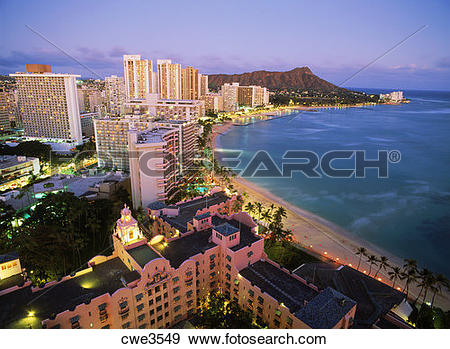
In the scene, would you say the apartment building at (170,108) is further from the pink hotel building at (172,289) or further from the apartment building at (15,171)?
the pink hotel building at (172,289)

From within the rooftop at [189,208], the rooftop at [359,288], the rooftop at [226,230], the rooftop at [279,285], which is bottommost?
the rooftop at [359,288]

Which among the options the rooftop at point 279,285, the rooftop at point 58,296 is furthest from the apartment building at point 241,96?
the rooftop at point 58,296

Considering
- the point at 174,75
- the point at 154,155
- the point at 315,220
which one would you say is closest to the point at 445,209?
the point at 315,220

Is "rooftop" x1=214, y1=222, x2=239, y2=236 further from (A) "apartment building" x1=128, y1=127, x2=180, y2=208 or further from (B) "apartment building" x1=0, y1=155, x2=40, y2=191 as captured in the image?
(B) "apartment building" x1=0, y1=155, x2=40, y2=191

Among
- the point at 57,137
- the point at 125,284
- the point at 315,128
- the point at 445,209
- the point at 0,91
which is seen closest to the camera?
the point at 125,284

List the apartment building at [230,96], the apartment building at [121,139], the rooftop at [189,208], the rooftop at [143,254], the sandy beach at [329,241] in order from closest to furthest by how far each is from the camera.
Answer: the rooftop at [143,254]
the rooftop at [189,208]
the sandy beach at [329,241]
the apartment building at [121,139]
the apartment building at [230,96]

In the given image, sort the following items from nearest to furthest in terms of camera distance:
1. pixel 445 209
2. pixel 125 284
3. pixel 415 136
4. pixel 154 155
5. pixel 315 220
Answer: pixel 125 284 → pixel 154 155 → pixel 315 220 → pixel 445 209 → pixel 415 136

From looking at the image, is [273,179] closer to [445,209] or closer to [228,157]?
[228,157]

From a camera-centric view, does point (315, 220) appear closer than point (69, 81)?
Yes
